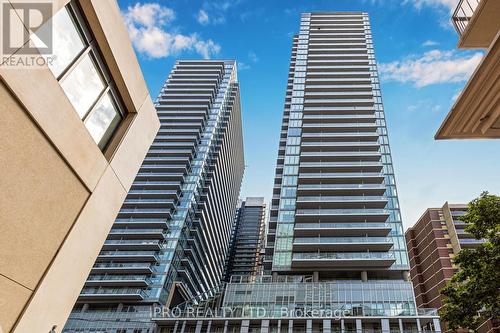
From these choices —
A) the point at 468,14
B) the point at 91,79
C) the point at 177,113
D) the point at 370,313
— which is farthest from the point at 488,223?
the point at 177,113

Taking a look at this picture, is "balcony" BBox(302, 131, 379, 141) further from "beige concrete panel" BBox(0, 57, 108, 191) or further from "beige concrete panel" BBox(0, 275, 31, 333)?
"beige concrete panel" BBox(0, 275, 31, 333)

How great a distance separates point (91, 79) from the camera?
6680 mm

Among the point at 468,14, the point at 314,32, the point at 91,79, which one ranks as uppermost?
the point at 314,32

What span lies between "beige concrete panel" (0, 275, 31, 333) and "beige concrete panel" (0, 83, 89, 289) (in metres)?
0.10

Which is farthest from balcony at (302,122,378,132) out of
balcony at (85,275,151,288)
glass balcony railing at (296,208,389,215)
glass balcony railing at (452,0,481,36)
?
glass balcony railing at (452,0,481,36)

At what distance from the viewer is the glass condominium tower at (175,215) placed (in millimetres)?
64500

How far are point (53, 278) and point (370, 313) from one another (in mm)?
46694

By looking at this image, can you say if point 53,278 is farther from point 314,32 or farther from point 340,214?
point 314,32

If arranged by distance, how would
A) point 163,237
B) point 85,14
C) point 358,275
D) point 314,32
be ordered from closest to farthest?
point 85,14 → point 358,275 → point 163,237 → point 314,32

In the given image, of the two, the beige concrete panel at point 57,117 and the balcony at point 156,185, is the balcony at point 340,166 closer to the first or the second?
the balcony at point 156,185

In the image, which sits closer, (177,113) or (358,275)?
(358,275)

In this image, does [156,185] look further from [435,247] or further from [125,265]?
[435,247]

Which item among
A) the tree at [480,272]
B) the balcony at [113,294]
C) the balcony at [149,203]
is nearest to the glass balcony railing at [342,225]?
the balcony at [113,294]

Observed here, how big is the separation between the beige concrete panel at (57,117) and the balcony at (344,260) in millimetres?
50889
